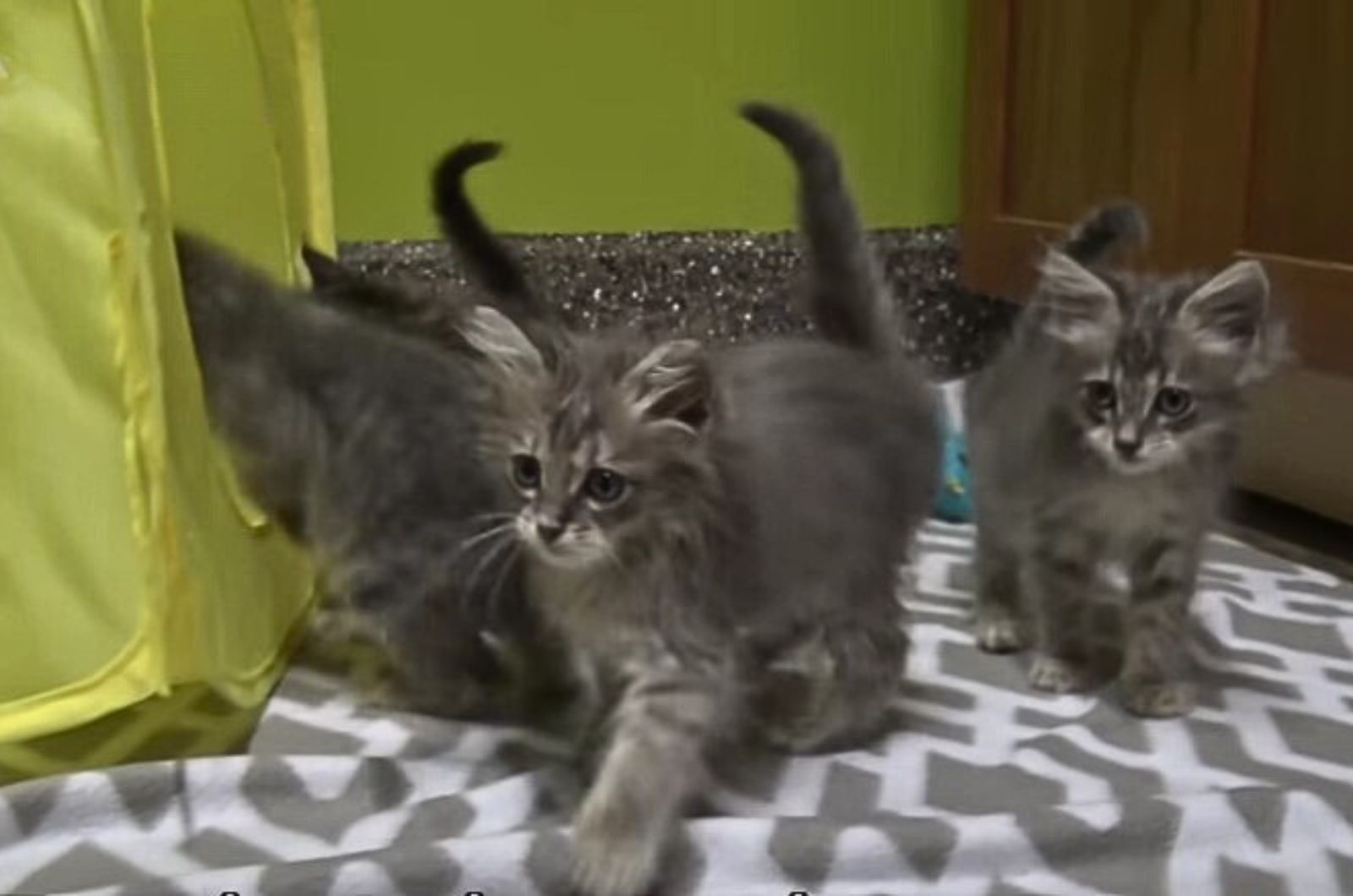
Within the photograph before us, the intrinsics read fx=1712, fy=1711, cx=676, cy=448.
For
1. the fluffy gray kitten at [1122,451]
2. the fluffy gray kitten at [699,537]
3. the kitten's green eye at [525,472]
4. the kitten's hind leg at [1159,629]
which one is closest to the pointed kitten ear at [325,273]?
the fluffy gray kitten at [699,537]

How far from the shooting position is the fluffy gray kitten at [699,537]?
3.39ft

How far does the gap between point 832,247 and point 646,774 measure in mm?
508

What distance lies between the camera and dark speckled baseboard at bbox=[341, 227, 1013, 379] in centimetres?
201

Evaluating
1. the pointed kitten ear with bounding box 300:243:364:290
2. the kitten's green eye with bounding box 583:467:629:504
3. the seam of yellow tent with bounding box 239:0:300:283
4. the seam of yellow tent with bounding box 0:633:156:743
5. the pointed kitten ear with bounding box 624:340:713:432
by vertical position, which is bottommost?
the seam of yellow tent with bounding box 0:633:156:743

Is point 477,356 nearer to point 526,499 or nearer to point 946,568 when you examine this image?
point 526,499

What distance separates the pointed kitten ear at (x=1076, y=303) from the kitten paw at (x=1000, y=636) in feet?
0.84

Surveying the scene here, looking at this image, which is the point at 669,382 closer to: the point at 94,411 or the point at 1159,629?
the point at 94,411

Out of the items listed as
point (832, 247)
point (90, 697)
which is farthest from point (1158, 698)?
point (90, 697)

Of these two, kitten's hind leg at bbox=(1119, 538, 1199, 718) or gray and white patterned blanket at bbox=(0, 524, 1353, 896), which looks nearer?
gray and white patterned blanket at bbox=(0, 524, 1353, 896)

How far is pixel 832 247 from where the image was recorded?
133cm

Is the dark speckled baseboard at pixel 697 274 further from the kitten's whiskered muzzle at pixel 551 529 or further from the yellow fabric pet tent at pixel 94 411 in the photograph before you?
the kitten's whiskered muzzle at pixel 551 529

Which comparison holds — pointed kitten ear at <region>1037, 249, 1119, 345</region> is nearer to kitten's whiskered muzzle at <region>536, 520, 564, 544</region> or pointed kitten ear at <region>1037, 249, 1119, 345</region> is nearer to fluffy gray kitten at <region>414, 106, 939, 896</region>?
fluffy gray kitten at <region>414, 106, 939, 896</region>

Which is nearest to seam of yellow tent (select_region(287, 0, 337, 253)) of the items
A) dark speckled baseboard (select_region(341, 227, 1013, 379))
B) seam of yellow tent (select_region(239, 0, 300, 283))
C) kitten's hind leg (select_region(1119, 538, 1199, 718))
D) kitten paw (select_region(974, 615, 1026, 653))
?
seam of yellow tent (select_region(239, 0, 300, 283))

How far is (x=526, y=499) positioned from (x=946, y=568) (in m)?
0.73
